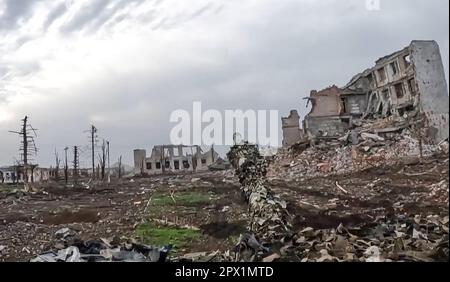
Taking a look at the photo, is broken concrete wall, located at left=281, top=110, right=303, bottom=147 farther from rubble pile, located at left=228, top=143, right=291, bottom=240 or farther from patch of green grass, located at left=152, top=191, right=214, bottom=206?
patch of green grass, located at left=152, top=191, right=214, bottom=206

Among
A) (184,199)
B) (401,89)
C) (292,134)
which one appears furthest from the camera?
(292,134)

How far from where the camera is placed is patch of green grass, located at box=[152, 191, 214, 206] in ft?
18.6

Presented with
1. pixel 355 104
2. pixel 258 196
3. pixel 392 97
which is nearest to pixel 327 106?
pixel 355 104

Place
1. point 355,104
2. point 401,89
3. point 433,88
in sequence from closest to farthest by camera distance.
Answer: point 433,88
point 401,89
point 355,104

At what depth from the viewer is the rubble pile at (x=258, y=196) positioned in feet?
13.0

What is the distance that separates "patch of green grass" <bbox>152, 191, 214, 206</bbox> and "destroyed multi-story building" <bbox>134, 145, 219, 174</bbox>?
44 cm

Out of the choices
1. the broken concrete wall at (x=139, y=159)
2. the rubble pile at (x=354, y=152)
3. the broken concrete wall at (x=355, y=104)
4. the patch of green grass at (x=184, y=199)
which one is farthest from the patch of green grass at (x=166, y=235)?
the broken concrete wall at (x=355, y=104)

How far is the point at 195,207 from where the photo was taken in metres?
5.48

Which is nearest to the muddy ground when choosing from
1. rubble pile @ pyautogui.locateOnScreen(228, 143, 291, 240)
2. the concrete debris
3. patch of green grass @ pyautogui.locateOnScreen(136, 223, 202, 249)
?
patch of green grass @ pyautogui.locateOnScreen(136, 223, 202, 249)

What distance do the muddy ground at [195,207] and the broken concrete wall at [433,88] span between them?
0.26m

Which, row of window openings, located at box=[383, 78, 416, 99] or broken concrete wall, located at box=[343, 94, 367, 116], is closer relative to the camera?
row of window openings, located at box=[383, 78, 416, 99]

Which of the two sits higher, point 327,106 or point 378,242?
point 327,106

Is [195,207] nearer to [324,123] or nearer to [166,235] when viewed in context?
[166,235]

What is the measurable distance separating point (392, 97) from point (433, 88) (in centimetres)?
231
